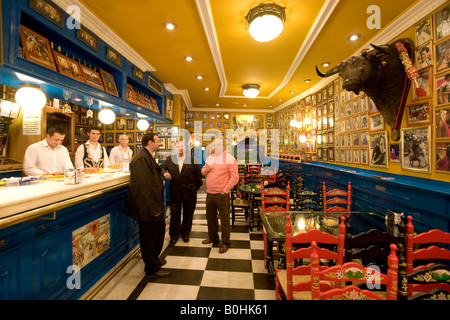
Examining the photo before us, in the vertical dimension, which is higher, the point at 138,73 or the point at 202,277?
the point at 138,73

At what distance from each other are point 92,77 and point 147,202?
245 cm

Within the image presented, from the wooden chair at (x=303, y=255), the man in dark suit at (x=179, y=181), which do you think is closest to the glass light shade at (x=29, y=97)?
the man in dark suit at (x=179, y=181)

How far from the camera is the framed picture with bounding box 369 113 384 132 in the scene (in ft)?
12.7

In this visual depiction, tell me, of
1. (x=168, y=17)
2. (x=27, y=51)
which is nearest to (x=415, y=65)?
(x=168, y=17)

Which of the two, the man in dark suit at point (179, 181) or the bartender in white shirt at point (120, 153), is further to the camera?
the bartender in white shirt at point (120, 153)

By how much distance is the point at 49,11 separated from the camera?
104 inches

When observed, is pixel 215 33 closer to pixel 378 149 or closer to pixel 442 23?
pixel 442 23

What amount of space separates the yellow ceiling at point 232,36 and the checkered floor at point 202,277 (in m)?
3.57

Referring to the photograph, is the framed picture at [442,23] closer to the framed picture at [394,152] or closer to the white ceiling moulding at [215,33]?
the white ceiling moulding at [215,33]

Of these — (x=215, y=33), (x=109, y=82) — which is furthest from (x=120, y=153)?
(x=215, y=33)

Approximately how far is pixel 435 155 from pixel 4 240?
180 inches

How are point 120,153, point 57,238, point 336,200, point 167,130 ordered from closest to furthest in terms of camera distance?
1. point 57,238
2. point 336,200
3. point 120,153
4. point 167,130

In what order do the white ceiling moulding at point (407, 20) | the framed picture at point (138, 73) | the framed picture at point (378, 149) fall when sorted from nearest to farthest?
the white ceiling moulding at point (407, 20)
the framed picture at point (378, 149)
the framed picture at point (138, 73)

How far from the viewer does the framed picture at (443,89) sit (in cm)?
262
